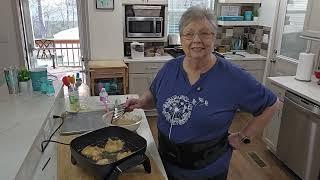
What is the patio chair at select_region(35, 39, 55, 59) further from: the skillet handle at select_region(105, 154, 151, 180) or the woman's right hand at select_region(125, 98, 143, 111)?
the skillet handle at select_region(105, 154, 151, 180)

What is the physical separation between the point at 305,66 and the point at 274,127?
70cm

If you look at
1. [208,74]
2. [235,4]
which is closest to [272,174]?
[208,74]

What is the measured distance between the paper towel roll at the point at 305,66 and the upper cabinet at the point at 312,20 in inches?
8.7

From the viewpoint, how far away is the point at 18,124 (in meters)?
1.36

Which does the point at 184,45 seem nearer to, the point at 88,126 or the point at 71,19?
the point at 88,126

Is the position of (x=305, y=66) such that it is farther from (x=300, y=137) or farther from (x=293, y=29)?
(x=293, y=29)

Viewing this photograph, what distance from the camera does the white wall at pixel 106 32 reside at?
144 inches

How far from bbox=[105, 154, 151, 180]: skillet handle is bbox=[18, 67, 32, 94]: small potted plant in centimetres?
97

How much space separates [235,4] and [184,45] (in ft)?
10.8

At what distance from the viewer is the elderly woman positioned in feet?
4.24

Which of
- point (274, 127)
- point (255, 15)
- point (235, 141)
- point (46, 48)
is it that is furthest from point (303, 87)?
point (46, 48)

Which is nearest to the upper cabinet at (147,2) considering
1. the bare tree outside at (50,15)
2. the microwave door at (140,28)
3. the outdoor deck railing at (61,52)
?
the microwave door at (140,28)

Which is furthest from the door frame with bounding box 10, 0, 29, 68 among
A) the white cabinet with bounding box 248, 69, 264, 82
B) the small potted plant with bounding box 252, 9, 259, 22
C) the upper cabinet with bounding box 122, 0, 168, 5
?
the small potted plant with bounding box 252, 9, 259, 22

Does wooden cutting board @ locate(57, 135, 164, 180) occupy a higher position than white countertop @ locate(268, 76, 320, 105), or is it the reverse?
white countertop @ locate(268, 76, 320, 105)
